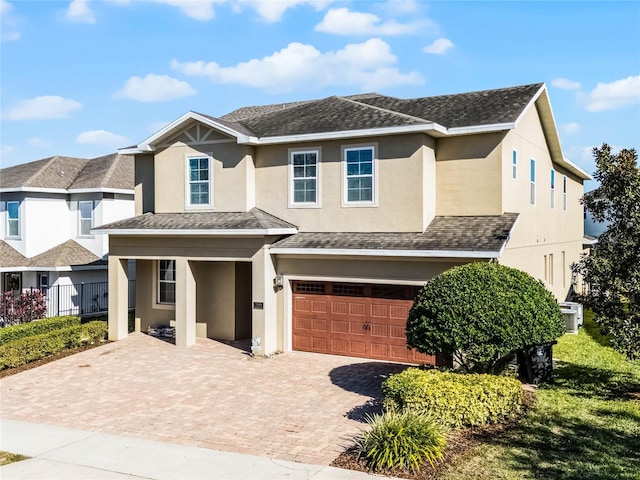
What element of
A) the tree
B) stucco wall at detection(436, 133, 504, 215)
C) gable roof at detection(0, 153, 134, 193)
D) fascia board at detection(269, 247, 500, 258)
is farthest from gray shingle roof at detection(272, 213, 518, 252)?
gable roof at detection(0, 153, 134, 193)

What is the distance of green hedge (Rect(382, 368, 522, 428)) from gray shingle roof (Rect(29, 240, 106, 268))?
17.7 metres

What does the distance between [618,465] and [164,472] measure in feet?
22.2

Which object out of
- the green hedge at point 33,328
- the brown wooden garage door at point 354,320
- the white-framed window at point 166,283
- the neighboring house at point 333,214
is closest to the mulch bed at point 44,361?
the neighboring house at point 333,214

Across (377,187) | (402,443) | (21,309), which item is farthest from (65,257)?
(402,443)

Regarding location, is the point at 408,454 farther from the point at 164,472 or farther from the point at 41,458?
the point at 41,458

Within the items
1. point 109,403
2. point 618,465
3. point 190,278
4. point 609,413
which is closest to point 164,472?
point 109,403

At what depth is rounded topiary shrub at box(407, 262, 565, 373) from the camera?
36.4ft

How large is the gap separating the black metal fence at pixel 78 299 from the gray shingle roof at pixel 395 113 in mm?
10624

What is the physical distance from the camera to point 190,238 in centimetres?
1780

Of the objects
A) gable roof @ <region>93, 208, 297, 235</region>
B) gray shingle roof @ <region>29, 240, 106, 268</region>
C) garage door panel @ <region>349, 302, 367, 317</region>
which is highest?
gable roof @ <region>93, 208, 297, 235</region>

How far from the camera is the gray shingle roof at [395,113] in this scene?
16.4 metres

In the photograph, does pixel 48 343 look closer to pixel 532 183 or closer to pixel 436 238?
pixel 436 238

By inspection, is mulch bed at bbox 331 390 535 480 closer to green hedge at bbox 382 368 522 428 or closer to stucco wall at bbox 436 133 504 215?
green hedge at bbox 382 368 522 428

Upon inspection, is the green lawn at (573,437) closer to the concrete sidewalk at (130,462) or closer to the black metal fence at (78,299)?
the concrete sidewalk at (130,462)
